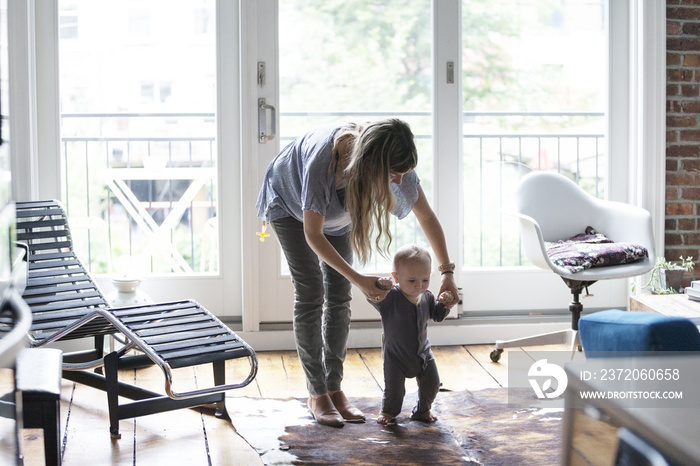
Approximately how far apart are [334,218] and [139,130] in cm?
159

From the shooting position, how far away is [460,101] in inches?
159

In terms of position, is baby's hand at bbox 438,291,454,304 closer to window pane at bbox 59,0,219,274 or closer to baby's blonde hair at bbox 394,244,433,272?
baby's blonde hair at bbox 394,244,433,272

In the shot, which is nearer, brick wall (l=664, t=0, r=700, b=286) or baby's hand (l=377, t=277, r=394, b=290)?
baby's hand (l=377, t=277, r=394, b=290)

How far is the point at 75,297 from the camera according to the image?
313 centimetres

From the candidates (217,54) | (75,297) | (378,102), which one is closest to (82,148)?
(217,54)

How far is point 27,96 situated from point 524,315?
2.52 m

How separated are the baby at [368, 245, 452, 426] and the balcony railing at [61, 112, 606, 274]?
1.29 metres

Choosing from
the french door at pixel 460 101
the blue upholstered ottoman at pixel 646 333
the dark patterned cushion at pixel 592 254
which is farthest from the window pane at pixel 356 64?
the blue upholstered ottoman at pixel 646 333

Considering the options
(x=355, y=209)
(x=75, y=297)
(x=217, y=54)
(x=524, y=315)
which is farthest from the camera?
(x=524, y=315)

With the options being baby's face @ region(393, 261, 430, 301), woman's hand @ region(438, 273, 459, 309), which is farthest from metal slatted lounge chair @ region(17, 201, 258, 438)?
woman's hand @ region(438, 273, 459, 309)

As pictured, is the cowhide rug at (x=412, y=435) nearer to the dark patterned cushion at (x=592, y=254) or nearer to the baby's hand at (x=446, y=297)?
the baby's hand at (x=446, y=297)

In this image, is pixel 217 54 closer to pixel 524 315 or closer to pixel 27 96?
pixel 27 96

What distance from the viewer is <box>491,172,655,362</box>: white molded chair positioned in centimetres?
355

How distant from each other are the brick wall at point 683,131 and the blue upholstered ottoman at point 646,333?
9.36 ft
